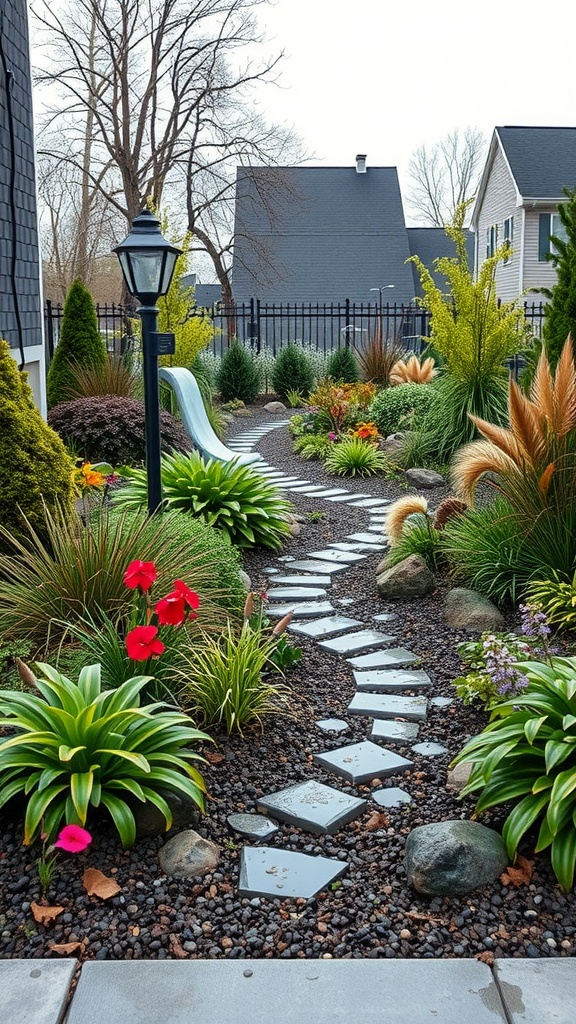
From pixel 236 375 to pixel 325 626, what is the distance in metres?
12.1

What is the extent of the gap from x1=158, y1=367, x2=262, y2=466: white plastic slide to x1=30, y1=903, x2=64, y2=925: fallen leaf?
4873mm

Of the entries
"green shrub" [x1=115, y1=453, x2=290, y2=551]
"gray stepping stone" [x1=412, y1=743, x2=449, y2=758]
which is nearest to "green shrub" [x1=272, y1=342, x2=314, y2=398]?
"green shrub" [x1=115, y1=453, x2=290, y2=551]

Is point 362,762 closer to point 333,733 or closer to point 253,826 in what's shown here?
point 333,733

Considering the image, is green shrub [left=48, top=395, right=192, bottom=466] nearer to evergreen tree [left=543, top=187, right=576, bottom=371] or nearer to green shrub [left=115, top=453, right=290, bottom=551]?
green shrub [left=115, top=453, right=290, bottom=551]

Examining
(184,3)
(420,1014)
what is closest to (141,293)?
(420,1014)

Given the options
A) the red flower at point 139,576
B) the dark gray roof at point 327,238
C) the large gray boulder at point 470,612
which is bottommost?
the large gray boulder at point 470,612

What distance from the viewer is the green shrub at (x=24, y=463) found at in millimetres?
4176

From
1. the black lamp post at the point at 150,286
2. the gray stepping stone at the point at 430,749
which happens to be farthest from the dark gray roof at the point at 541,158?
the gray stepping stone at the point at 430,749

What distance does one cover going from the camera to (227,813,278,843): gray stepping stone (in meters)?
2.65

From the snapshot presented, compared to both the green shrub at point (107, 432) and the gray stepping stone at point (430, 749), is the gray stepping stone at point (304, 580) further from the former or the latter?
the green shrub at point (107, 432)

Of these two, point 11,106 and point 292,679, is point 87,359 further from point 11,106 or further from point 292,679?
point 292,679

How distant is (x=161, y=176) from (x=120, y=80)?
7.51 ft

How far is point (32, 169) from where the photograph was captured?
7.07m

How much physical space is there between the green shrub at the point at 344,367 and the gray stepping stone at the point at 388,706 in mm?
12097
